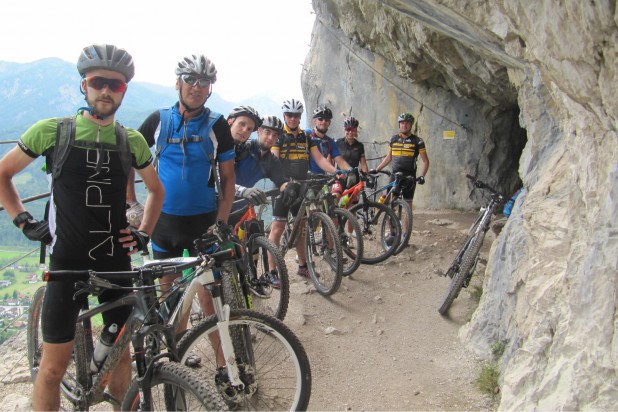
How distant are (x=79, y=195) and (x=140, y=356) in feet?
3.14

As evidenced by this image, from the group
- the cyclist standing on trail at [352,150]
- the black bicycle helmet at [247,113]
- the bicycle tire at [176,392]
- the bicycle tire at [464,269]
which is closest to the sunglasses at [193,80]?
the black bicycle helmet at [247,113]

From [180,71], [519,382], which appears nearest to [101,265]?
[180,71]

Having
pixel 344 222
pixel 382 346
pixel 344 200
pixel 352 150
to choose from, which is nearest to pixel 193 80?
pixel 382 346

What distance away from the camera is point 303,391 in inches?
105

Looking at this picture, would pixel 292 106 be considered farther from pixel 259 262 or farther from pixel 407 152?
pixel 407 152

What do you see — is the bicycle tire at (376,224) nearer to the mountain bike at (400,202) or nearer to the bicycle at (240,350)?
the mountain bike at (400,202)

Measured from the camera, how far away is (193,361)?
2.65m

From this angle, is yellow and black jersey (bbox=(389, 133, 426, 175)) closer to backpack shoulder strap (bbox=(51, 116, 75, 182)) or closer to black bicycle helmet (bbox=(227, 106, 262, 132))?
black bicycle helmet (bbox=(227, 106, 262, 132))

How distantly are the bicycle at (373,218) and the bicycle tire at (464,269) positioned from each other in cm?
176

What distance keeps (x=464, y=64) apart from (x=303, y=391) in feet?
24.9

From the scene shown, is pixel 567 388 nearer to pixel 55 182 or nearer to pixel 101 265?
pixel 101 265

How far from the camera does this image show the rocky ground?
3.64 meters

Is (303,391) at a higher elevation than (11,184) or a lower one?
lower

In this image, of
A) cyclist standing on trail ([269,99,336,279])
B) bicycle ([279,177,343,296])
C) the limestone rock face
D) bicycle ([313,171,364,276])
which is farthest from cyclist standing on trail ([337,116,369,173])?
the limestone rock face
